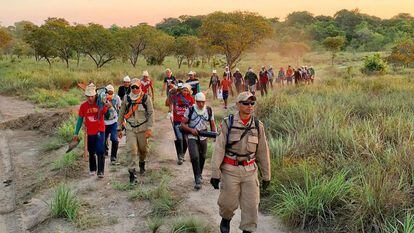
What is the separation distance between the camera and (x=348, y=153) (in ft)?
23.3

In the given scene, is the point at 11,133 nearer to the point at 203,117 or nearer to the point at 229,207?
the point at 203,117

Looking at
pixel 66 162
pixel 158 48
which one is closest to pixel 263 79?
pixel 66 162

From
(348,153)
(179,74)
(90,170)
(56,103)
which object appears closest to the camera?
(348,153)

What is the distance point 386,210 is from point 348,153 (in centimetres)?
196

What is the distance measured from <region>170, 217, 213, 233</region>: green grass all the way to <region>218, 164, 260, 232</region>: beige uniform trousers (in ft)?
2.32

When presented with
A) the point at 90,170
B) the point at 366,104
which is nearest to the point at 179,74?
the point at 366,104

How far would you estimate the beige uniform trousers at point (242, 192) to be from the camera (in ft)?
16.0

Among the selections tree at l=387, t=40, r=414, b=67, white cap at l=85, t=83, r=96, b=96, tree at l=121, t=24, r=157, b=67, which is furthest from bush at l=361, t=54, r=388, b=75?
white cap at l=85, t=83, r=96, b=96

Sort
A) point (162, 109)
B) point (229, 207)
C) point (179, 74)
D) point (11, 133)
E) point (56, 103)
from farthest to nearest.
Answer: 1. point (179, 74)
2. point (56, 103)
3. point (162, 109)
4. point (11, 133)
5. point (229, 207)

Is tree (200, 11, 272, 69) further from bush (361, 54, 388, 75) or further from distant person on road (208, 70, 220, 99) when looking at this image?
distant person on road (208, 70, 220, 99)

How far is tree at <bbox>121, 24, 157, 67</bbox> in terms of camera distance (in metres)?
39.6

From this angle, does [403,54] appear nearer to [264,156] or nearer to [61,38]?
[61,38]

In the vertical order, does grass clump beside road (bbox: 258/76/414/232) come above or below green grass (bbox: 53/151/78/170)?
above

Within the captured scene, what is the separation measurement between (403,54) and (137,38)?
75.6 ft
